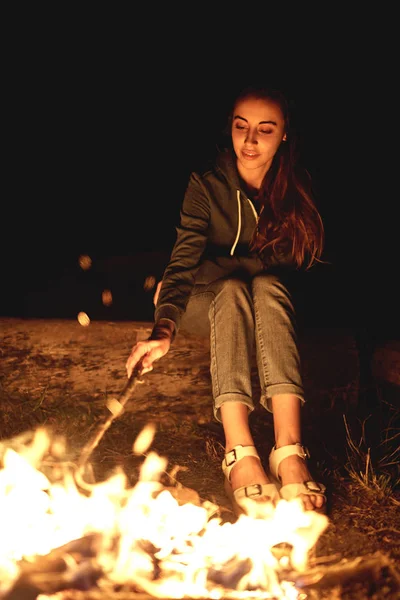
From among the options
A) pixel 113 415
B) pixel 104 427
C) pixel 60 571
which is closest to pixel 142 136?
pixel 104 427

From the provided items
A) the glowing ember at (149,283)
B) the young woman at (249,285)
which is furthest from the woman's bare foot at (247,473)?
the glowing ember at (149,283)

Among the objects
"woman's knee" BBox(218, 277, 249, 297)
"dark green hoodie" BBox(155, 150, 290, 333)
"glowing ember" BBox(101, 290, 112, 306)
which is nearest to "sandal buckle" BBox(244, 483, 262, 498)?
"woman's knee" BBox(218, 277, 249, 297)

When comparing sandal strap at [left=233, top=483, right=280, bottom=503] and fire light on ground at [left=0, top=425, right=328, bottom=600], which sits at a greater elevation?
sandal strap at [left=233, top=483, right=280, bottom=503]

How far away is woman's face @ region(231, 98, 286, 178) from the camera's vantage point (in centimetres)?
307

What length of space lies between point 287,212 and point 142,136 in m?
4.05

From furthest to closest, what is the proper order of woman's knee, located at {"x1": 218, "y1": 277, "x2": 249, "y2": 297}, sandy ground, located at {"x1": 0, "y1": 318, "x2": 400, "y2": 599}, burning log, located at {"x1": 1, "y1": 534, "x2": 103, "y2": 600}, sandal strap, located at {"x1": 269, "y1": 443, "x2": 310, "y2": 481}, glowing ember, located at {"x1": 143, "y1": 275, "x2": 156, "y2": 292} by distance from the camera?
glowing ember, located at {"x1": 143, "y1": 275, "x2": 156, "y2": 292}, sandy ground, located at {"x1": 0, "y1": 318, "x2": 400, "y2": 599}, woman's knee, located at {"x1": 218, "y1": 277, "x2": 249, "y2": 297}, sandal strap, located at {"x1": 269, "y1": 443, "x2": 310, "y2": 481}, burning log, located at {"x1": 1, "y1": 534, "x2": 103, "y2": 600}

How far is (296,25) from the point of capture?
623 centimetres

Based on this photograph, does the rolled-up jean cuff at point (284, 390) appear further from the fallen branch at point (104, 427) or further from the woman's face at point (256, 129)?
the woman's face at point (256, 129)

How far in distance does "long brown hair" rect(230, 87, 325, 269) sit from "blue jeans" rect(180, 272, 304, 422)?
1.16ft

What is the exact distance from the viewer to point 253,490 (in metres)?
2.50

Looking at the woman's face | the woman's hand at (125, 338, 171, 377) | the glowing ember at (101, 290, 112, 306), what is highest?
the woman's face

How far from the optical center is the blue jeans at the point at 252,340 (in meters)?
2.68

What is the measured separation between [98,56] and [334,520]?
18.1 feet

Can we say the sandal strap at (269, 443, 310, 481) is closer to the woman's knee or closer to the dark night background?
the woman's knee
